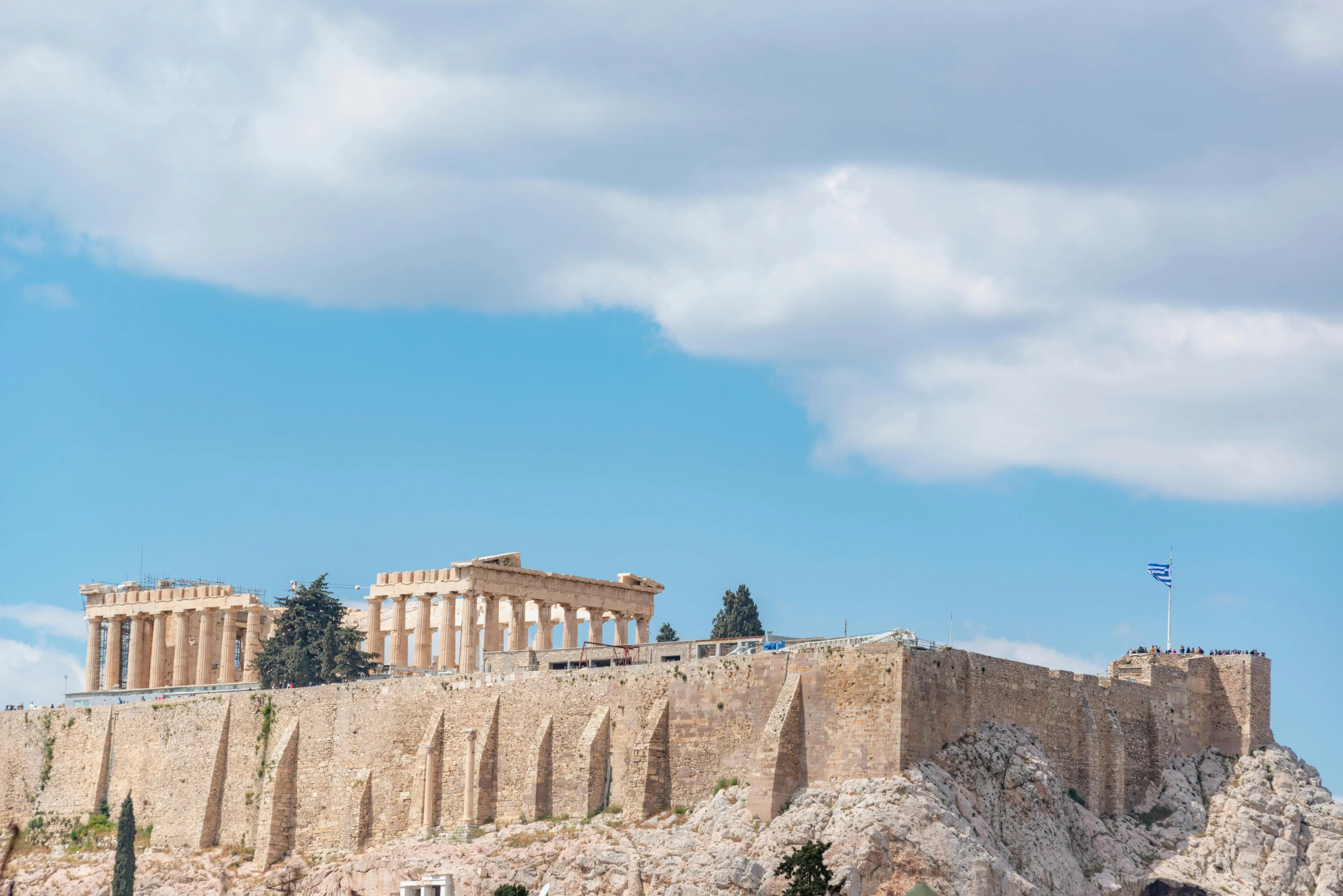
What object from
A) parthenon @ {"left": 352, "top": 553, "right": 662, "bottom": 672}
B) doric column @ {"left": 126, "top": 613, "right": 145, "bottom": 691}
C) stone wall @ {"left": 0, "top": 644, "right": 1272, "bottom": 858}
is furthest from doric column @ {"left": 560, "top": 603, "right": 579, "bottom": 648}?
doric column @ {"left": 126, "top": 613, "right": 145, "bottom": 691}

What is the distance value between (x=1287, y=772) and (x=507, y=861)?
2825cm

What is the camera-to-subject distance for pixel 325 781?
72.8m

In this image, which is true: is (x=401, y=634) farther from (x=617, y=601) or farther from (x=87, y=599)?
(x=87, y=599)

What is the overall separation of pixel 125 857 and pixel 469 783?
1920 cm

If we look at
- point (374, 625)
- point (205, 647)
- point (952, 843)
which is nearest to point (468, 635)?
point (374, 625)

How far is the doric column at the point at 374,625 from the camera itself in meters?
86.3

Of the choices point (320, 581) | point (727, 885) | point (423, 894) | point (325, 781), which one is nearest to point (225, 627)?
point (320, 581)

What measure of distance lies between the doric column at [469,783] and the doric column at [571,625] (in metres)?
15.3

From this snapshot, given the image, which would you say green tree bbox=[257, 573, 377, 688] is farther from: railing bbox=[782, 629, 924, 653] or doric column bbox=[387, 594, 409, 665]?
railing bbox=[782, 629, 924, 653]

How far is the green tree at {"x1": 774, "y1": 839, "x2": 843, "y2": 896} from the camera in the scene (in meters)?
48.6

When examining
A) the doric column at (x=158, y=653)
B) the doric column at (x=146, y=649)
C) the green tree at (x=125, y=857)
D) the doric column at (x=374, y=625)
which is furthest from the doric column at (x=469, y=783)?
the doric column at (x=146, y=649)

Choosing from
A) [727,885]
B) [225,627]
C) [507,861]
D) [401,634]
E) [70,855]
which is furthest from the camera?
A: [225,627]

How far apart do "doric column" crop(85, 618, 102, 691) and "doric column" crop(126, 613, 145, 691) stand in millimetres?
1629

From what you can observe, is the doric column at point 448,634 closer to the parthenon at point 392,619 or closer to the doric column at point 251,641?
the parthenon at point 392,619
